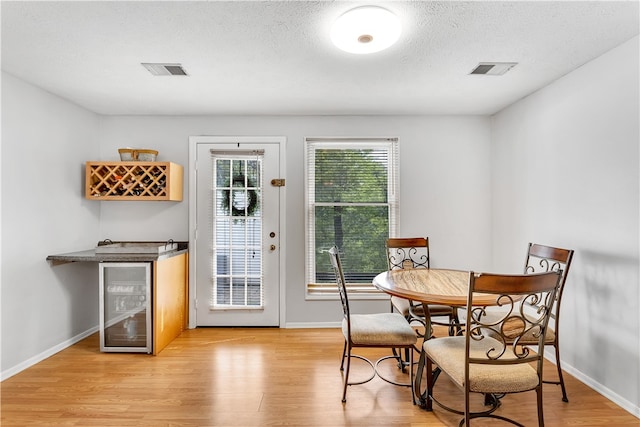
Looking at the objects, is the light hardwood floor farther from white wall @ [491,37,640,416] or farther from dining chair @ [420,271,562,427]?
dining chair @ [420,271,562,427]

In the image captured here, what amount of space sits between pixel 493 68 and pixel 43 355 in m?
4.40

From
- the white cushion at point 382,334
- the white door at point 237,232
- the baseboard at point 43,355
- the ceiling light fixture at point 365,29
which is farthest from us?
the white door at point 237,232

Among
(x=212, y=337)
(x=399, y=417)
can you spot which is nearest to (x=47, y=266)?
(x=212, y=337)

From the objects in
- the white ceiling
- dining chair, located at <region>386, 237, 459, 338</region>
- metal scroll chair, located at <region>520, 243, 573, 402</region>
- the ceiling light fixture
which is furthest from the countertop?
metal scroll chair, located at <region>520, 243, 573, 402</region>

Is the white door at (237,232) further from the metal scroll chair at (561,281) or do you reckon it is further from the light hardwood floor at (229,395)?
the metal scroll chair at (561,281)

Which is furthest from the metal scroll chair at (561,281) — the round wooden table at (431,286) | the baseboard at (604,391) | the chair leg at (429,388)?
the chair leg at (429,388)

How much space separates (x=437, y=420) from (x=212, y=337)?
226 cm

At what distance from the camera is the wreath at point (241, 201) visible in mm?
3754

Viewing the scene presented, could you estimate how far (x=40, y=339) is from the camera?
9.68 ft

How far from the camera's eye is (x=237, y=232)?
148 inches

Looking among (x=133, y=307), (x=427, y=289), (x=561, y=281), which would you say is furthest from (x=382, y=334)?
(x=133, y=307)

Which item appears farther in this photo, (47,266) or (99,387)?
(47,266)

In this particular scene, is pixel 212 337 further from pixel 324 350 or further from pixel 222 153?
pixel 222 153

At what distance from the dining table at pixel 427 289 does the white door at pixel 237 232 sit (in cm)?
159
